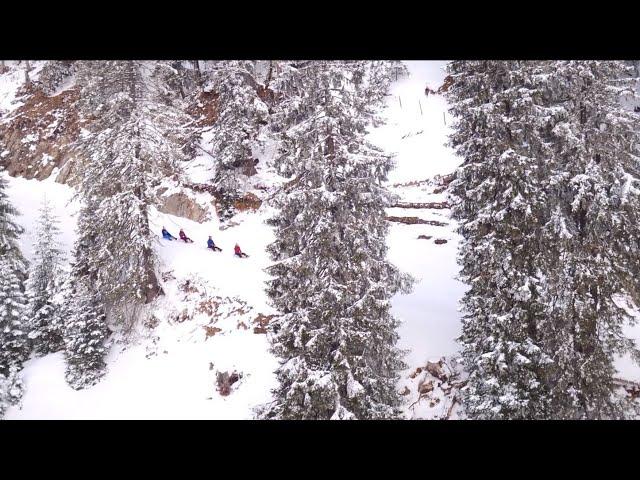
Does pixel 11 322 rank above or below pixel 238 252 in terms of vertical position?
below

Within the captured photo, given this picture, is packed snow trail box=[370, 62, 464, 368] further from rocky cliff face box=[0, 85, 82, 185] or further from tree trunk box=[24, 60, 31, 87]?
tree trunk box=[24, 60, 31, 87]

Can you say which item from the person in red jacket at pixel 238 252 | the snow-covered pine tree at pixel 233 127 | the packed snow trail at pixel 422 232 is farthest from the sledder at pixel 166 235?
the packed snow trail at pixel 422 232

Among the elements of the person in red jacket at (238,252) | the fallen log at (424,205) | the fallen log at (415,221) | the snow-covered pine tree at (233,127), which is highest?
the snow-covered pine tree at (233,127)

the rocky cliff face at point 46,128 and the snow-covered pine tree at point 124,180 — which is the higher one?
the rocky cliff face at point 46,128

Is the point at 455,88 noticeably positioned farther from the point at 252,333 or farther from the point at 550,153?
the point at 252,333

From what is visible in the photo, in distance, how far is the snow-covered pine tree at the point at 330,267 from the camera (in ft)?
36.0

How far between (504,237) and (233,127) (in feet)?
60.5

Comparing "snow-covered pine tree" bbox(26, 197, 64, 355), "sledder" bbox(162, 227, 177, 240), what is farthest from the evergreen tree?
"snow-covered pine tree" bbox(26, 197, 64, 355)

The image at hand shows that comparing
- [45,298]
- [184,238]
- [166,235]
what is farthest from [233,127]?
[45,298]

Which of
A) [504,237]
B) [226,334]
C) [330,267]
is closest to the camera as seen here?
[330,267]

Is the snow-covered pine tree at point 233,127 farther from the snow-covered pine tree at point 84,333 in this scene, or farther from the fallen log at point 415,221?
the fallen log at point 415,221

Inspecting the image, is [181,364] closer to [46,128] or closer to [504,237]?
[504,237]

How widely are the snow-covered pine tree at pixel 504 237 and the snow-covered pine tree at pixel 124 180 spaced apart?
13675mm

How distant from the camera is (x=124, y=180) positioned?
20078mm
